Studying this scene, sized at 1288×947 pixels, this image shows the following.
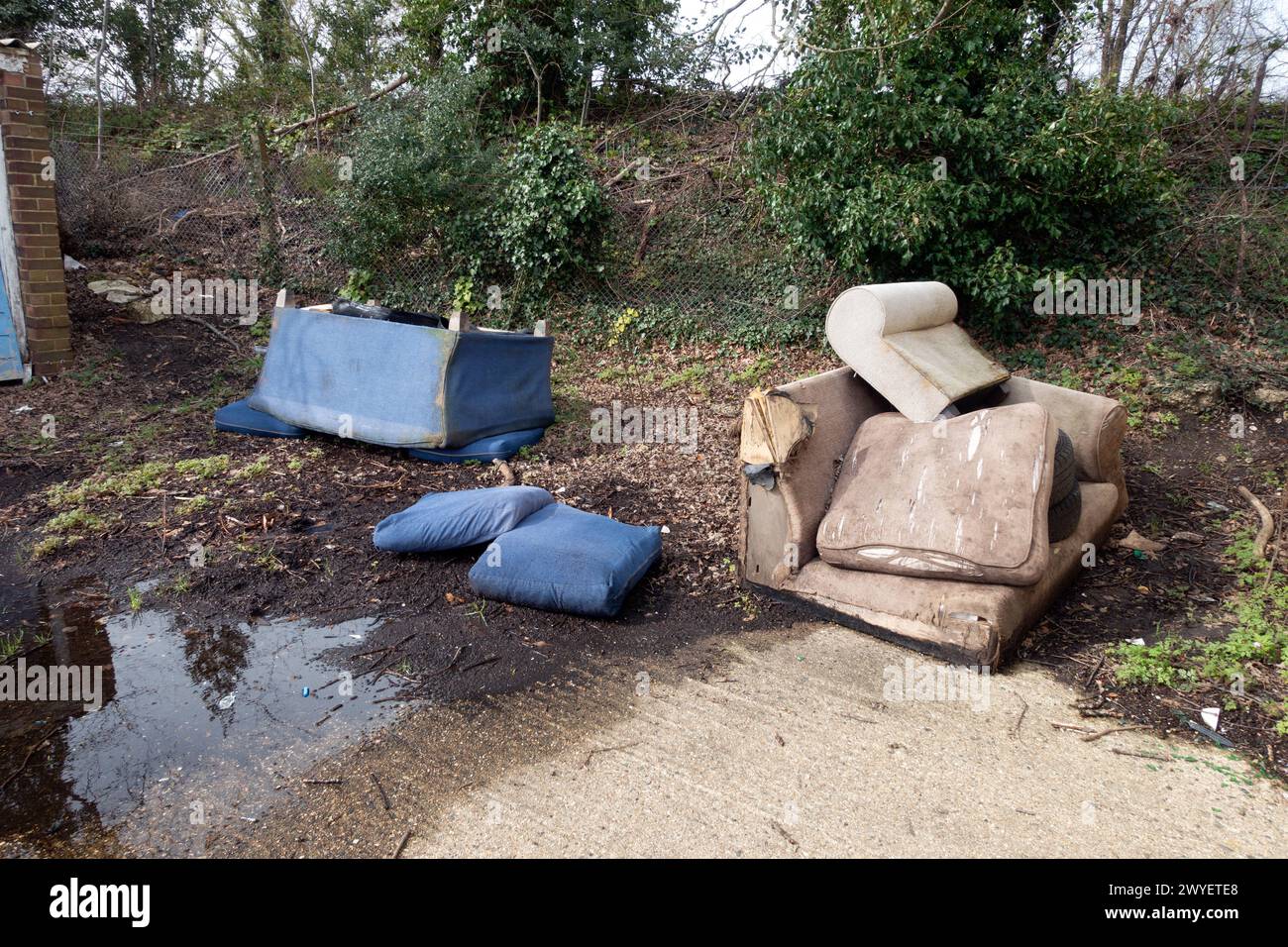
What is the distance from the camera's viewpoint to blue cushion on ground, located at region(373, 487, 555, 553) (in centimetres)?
450

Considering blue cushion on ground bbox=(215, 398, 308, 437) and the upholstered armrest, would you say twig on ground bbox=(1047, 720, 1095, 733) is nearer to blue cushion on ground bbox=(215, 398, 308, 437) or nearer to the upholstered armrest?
the upholstered armrest

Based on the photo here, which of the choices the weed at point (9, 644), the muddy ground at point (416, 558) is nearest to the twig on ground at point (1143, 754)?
the muddy ground at point (416, 558)

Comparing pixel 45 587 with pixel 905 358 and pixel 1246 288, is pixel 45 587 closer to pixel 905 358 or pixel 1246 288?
pixel 905 358

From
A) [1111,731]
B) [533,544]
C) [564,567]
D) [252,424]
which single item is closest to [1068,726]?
[1111,731]

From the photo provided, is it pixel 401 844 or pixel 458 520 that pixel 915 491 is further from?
pixel 401 844

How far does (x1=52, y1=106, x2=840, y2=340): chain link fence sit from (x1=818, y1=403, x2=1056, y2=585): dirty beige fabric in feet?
15.4

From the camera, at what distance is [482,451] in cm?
623

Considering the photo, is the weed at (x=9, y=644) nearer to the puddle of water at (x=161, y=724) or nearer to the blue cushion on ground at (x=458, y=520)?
the puddle of water at (x=161, y=724)

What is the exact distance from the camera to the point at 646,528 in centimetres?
468

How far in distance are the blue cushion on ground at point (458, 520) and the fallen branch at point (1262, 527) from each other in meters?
4.03

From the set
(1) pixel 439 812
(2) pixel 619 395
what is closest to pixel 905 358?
A: (1) pixel 439 812

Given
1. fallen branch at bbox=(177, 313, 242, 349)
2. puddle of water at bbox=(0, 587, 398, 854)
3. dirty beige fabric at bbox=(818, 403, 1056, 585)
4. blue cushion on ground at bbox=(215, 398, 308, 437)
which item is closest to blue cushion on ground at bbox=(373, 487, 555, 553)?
puddle of water at bbox=(0, 587, 398, 854)

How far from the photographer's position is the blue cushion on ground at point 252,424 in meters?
6.50

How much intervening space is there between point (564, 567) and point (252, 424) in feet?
12.1
